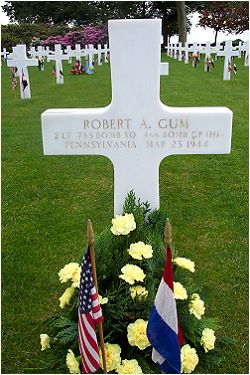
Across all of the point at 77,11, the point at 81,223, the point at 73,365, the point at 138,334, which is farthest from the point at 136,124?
the point at 77,11

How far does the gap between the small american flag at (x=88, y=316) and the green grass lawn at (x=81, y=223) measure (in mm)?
681

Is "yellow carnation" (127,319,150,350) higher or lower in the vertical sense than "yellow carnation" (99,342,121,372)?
higher

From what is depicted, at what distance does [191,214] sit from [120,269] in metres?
2.16

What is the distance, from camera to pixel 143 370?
278 cm

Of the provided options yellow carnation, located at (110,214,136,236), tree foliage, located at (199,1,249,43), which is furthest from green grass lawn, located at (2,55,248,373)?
tree foliage, located at (199,1,249,43)

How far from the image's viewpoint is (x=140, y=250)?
298cm

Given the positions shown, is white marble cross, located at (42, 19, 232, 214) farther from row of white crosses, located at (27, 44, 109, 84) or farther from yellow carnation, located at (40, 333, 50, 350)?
row of white crosses, located at (27, 44, 109, 84)

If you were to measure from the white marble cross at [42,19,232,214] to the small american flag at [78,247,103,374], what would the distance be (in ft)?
3.80

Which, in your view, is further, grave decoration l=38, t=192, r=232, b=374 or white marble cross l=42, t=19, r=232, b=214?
white marble cross l=42, t=19, r=232, b=214

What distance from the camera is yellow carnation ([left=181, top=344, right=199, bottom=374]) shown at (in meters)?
2.75

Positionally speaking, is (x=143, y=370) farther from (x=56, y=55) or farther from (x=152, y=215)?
(x=56, y=55)

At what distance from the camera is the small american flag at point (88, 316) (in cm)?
233

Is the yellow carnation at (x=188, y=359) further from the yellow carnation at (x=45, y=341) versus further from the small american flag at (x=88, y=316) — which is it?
the yellow carnation at (x=45, y=341)

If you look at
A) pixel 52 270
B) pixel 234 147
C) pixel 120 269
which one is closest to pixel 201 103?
pixel 234 147
